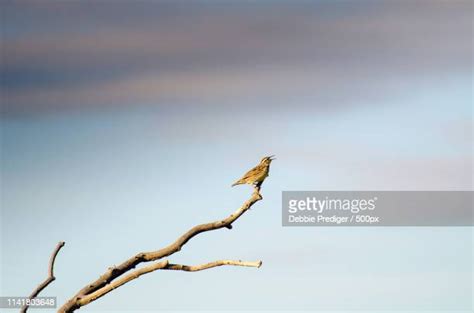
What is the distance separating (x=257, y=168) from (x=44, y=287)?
517 centimetres

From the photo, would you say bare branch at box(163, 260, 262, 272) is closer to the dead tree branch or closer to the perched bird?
the dead tree branch

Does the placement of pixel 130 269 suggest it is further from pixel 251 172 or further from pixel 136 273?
pixel 251 172

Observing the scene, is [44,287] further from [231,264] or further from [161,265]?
[231,264]

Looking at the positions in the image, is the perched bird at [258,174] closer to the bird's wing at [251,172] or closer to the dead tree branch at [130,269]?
the bird's wing at [251,172]

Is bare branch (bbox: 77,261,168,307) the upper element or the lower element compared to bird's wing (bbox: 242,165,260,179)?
lower

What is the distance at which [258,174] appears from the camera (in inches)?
720

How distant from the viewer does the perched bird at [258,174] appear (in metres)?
18.1

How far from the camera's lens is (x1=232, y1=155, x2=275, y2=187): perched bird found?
18.1m

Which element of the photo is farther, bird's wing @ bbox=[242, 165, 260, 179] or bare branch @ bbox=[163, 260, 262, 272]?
bird's wing @ bbox=[242, 165, 260, 179]

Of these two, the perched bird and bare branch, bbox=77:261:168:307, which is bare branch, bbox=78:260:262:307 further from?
the perched bird

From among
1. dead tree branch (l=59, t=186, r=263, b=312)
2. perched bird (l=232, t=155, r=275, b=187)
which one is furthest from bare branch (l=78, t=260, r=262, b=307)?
perched bird (l=232, t=155, r=275, b=187)

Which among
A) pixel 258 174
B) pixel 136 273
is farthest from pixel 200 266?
pixel 258 174

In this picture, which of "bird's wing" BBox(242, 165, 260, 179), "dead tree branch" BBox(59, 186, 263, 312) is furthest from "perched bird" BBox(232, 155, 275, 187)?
"dead tree branch" BBox(59, 186, 263, 312)

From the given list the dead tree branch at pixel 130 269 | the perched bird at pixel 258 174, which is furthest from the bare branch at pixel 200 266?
the perched bird at pixel 258 174
